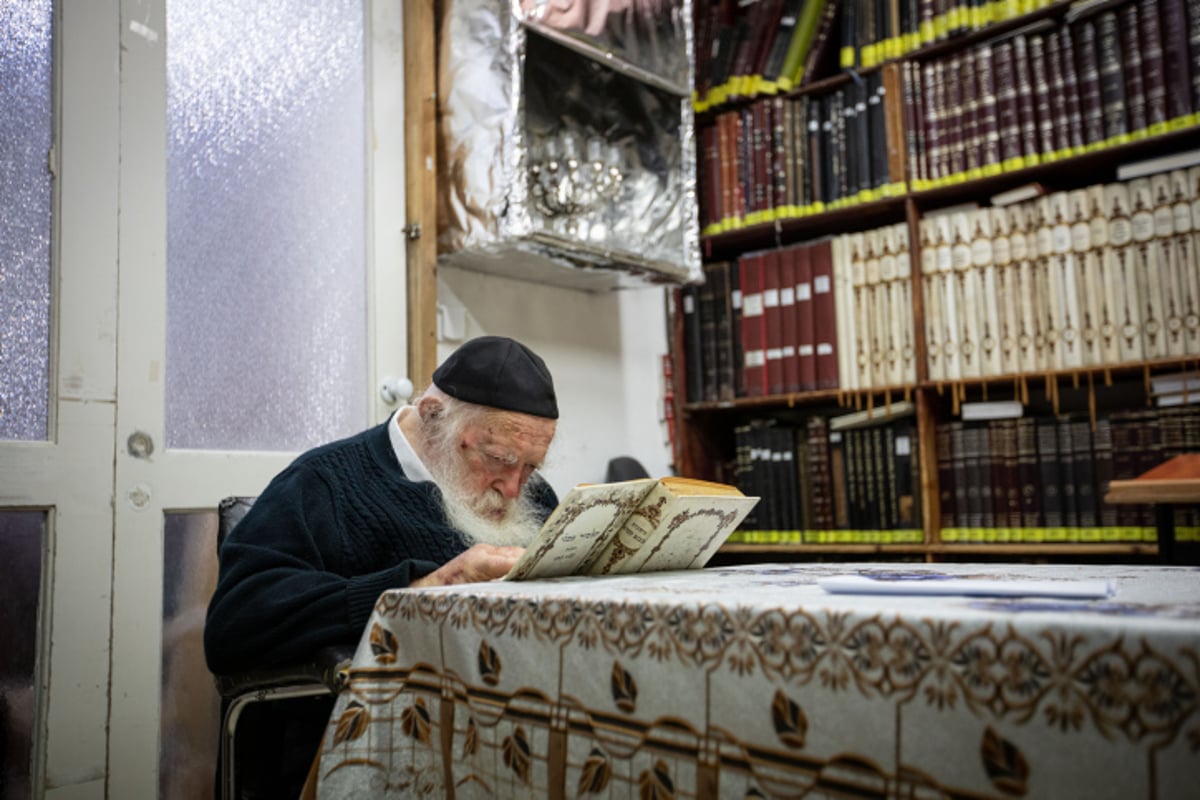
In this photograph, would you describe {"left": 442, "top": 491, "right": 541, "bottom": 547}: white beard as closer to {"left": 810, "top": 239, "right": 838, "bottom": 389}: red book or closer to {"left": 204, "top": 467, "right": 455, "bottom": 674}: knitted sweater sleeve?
{"left": 204, "top": 467, "right": 455, "bottom": 674}: knitted sweater sleeve

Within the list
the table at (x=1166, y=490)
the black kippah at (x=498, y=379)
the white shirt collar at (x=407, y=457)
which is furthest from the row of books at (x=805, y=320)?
the white shirt collar at (x=407, y=457)

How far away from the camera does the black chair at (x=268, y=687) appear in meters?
1.13

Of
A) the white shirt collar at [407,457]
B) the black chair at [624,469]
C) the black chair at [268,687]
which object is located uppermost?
the white shirt collar at [407,457]

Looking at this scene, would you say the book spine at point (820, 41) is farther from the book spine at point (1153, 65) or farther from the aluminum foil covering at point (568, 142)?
the book spine at point (1153, 65)

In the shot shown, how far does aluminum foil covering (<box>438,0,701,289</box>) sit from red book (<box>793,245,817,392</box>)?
1.08ft

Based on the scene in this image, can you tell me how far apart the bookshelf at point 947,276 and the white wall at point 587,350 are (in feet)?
0.58

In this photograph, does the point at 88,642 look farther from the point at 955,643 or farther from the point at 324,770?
the point at 955,643

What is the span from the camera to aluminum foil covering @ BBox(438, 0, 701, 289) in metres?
2.49

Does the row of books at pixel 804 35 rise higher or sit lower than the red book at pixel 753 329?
higher

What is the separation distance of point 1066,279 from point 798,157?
925 millimetres

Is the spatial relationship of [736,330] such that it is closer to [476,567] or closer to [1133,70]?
[1133,70]

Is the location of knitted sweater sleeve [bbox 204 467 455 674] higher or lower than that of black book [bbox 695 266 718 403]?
lower

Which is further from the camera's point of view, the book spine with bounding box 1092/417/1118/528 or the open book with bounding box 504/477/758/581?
the book spine with bounding box 1092/417/1118/528

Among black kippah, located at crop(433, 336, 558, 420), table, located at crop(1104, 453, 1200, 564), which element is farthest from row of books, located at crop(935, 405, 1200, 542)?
black kippah, located at crop(433, 336, 558, 420)
